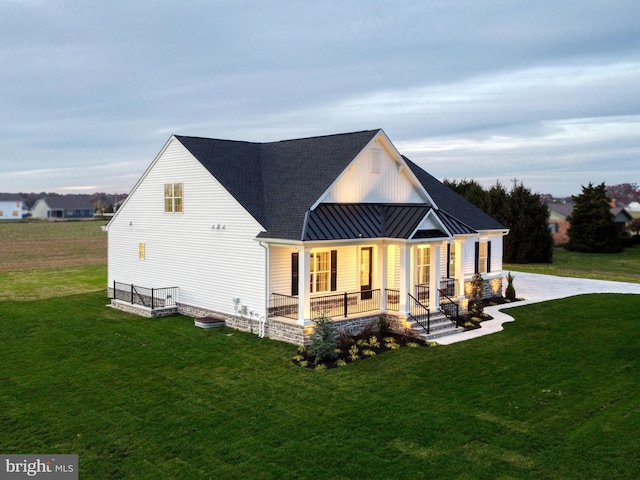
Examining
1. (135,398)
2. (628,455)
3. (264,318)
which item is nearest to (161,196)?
(264,318)

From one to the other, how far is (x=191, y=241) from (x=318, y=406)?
37.3 feet

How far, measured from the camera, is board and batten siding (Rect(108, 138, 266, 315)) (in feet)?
65.8

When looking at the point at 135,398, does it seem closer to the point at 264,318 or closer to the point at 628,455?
the point at 264,318

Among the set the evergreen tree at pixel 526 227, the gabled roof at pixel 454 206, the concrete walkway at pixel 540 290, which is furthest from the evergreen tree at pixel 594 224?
the gabled roof at pixel 454 206

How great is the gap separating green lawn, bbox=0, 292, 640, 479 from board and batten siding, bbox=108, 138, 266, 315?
2084mm

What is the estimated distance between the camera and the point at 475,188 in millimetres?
47500

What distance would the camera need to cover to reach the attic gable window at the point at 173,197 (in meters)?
23.2

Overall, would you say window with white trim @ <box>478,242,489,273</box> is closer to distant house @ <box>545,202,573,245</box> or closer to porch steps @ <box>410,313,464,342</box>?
porch steps @ <box>410,313,464,342</box>

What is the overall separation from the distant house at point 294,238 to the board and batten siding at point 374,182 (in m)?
0.04

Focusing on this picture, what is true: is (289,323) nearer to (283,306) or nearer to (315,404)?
(283,306)

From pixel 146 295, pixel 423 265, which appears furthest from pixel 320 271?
pixel 146 295

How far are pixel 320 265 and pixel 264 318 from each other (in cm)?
282

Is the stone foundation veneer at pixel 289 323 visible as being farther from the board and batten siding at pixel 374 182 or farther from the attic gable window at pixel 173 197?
the board and batten siding at pixel 374 182

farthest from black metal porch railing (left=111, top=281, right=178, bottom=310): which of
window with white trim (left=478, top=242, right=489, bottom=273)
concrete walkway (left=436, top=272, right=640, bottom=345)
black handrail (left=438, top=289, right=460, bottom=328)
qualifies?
window with white trim (left=478, top=242, right=489, bottom=273)
